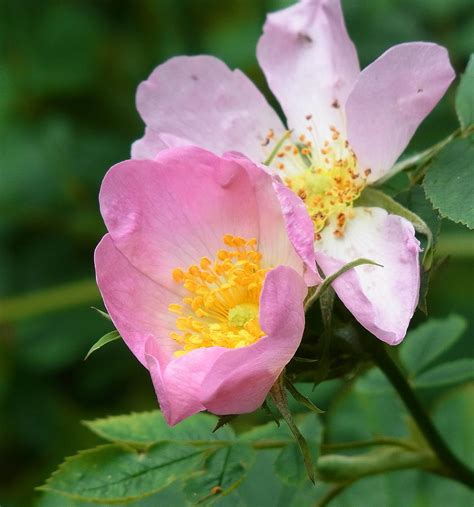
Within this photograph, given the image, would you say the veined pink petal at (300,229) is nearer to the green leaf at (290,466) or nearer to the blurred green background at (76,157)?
the green leaf at (290,466)

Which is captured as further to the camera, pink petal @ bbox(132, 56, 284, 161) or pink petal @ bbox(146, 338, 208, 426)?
pink petal @ bbox(132, 56, 284, 161)

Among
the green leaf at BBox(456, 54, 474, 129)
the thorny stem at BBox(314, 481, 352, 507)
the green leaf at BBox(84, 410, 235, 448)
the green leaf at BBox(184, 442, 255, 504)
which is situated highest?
the green leaf at BBox(456, 54, 474, 129)

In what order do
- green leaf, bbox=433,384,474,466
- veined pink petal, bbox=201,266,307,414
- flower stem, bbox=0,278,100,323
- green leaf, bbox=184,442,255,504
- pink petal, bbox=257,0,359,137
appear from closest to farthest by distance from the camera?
veined pink petal, bbox=201,266,307,414, green leaf, bbox=184,442,255,504, pink petal, bbox=257,0,359,137, green leaf, bbox=433,384,474,466, flower stem, bbox=0,278,100,323

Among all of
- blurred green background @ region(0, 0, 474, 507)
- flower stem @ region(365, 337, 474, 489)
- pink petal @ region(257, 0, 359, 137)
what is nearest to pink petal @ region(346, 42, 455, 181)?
pink petal @ region(257, 0, 359, 137)

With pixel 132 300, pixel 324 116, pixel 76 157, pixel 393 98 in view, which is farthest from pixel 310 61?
pixel 76 157

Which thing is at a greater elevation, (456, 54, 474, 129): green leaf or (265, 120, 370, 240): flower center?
(456, 54, 474, 129): green leaf

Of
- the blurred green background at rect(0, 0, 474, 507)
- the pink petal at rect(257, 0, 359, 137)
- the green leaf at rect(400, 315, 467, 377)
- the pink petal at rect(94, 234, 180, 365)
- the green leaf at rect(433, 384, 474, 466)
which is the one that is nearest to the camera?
the pink petal at rect(94, 234, 180, 365)

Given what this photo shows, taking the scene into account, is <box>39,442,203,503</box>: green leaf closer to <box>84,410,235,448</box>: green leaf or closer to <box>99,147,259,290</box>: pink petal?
<box>84,410,235,448</box>: green leaf

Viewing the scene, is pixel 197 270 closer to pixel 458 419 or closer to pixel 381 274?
pixel 381 274
